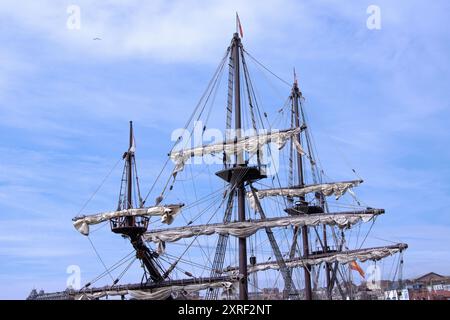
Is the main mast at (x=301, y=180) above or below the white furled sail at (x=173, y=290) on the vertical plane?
above

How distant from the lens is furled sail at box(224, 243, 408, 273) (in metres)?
57.8

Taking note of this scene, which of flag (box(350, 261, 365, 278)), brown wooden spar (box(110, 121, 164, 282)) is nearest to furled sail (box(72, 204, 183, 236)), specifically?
brown wooden spar (box(110, 121, 164, 282))

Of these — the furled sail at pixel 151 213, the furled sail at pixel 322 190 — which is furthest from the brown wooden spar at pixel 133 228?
the furled sail at pixel 322 190

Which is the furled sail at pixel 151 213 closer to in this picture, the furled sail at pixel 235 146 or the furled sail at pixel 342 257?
the furled sail at pixel 235 146

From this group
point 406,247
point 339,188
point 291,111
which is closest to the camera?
point 406,247

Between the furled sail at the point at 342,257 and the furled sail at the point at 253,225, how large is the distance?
22.7ft

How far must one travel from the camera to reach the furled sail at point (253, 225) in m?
46.2

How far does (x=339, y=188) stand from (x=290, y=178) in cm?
628

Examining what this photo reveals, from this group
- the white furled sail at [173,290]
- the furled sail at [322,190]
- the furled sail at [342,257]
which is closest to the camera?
the white furled sail at [173,290]

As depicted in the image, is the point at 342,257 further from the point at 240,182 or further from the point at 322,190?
the point at 240,182
